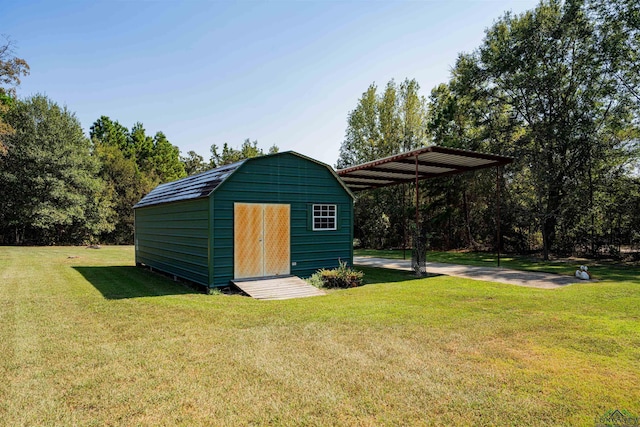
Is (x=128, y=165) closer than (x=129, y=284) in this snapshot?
No

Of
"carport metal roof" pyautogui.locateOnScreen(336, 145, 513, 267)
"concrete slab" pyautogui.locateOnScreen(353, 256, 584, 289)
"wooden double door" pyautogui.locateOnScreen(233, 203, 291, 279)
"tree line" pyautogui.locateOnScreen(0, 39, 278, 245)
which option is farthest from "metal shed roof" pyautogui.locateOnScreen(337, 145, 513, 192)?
"tree line" pyautogui.locateOnScreen(0, 39, 278, 245)

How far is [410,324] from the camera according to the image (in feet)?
18.5

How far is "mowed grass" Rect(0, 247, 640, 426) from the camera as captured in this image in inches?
121

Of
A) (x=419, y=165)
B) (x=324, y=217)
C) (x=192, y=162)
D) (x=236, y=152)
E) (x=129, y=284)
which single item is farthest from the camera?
(x=192, y=162)

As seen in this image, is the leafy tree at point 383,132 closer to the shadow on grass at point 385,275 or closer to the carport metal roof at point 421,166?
the carport metal roof at point 421,166

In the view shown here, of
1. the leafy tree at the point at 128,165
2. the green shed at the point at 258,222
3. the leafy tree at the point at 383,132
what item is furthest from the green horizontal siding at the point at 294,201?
the leafy tree at the point at 128,165

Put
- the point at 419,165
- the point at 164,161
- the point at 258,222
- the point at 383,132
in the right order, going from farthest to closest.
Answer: the point at 164,161, the point at 383,132, the point at 419,165, the point at 258,222

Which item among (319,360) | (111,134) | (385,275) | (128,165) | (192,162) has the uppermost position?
(111,134)

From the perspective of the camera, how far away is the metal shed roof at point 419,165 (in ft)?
34.5

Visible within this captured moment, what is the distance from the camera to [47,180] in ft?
77.5

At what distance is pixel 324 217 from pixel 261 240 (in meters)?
2.05

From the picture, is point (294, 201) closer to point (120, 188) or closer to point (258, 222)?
point (258, 222)

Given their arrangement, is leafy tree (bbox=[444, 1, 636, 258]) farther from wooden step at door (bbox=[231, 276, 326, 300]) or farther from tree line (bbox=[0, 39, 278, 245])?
tree line (bbox=[0, 39, 278, 245])

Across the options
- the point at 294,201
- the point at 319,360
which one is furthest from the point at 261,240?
the point at 319,360
